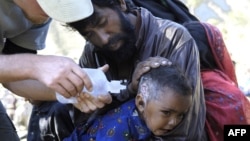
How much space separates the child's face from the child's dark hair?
2cm

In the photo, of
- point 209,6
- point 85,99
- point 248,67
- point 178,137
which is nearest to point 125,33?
point 85,99

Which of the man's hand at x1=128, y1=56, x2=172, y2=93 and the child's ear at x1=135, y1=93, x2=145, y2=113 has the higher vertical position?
the man's hand at x1=128, y1=56, x2=172, y2=93

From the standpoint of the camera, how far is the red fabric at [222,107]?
184cm

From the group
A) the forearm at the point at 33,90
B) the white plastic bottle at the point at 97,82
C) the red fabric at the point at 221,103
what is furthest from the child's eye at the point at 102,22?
the red fabric at the point at 221,103

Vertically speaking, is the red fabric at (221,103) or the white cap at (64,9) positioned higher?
the white cap at (64,9)

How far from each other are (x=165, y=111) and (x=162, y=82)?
0.10 m

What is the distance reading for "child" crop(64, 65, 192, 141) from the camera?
160 centimetres

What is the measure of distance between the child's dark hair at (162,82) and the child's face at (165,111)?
2 cm

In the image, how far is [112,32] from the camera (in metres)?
1.89

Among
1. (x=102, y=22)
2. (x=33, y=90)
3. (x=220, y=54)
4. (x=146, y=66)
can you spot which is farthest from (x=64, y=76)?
(x=220, y=54)

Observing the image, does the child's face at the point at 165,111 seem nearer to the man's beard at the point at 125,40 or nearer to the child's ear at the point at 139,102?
the child's ear at the point at 139,102

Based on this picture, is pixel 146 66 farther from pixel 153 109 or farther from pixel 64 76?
pixel 64 76

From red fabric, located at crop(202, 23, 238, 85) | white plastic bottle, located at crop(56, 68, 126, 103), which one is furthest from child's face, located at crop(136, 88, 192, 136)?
red fabric, located at crop(202, 23, 238, 85)

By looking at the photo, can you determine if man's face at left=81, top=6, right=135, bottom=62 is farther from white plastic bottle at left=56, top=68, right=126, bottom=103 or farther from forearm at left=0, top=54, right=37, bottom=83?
forearm at left=0, top=54, right=37, bottom=83
